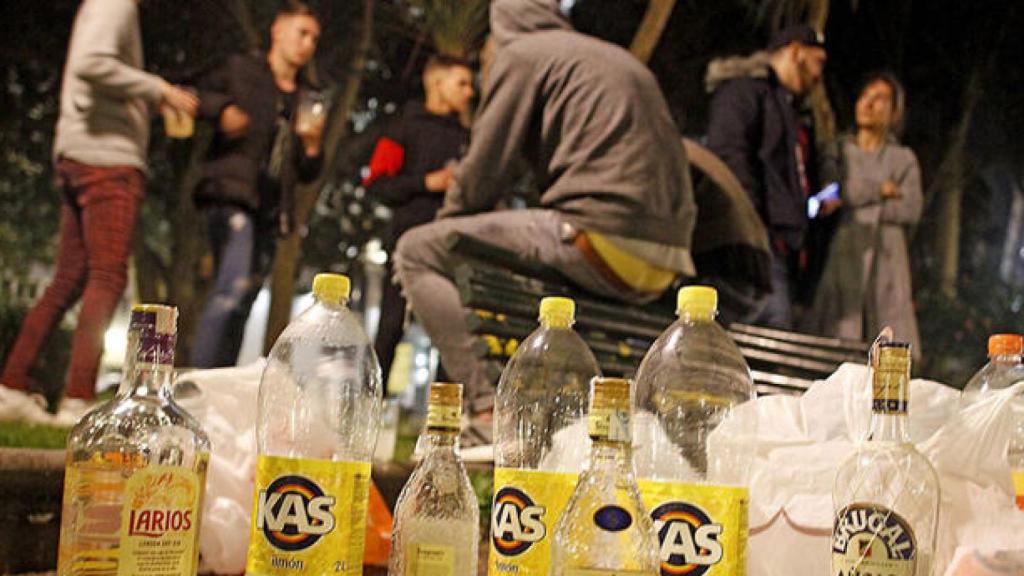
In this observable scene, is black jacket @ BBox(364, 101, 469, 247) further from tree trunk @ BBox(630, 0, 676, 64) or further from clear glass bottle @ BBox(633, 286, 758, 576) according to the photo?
clear glass bottle @ BBox(633, 286, 758, 576)

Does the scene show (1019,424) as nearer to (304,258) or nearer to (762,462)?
(762,462)

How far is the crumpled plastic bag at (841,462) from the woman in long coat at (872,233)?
118 inches

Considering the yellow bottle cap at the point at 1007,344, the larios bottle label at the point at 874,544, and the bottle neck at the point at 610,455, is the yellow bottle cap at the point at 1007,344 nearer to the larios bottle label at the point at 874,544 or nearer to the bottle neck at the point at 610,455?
the larios bottle label at the point at 874,544

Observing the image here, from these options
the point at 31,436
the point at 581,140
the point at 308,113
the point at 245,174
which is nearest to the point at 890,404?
the point at 581,140

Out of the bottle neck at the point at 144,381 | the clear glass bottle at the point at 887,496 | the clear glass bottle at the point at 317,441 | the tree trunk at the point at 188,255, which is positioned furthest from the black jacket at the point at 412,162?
the clear glass bottle at the point at 887,496

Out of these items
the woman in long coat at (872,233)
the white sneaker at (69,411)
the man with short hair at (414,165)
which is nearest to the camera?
the white sneaker at (69,411)

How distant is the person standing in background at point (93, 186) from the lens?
347 centimetres

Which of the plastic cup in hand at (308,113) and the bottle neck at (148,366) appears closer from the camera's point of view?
the bottle neck at (148,366)

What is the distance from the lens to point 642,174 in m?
3.04

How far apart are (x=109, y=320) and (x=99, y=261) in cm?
20

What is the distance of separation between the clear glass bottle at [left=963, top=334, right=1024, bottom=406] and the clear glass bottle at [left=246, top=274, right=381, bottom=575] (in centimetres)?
108

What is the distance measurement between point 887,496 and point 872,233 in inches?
138

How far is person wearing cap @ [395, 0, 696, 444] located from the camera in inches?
118

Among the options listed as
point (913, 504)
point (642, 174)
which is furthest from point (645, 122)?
point (913, 504)
